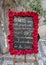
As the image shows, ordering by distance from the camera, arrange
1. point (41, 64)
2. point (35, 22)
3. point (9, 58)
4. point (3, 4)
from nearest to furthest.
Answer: point (35, 22), point (41, 64), point (9, 58), point (3, 4)

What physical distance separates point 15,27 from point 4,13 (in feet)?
5.88

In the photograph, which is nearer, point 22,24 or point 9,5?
point 22,24

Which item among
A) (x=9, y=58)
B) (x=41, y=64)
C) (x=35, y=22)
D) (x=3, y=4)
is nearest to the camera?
(x=35, y=22)

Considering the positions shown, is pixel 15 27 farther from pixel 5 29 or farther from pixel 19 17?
pixel 5 29

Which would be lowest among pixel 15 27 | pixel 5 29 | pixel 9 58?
pixel 9 58

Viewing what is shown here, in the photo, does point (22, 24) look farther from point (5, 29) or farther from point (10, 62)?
point (5, 29)

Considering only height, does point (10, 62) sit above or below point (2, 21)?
below

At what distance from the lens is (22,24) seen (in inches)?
192

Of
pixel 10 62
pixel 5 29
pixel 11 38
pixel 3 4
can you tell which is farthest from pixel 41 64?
pixel 3 4

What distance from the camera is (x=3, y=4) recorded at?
6363 millimetres

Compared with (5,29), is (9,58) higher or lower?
lower

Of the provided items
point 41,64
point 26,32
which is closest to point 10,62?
point 41,64

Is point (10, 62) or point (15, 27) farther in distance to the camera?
point (10, 62)

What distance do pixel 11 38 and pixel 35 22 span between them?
65 cm
